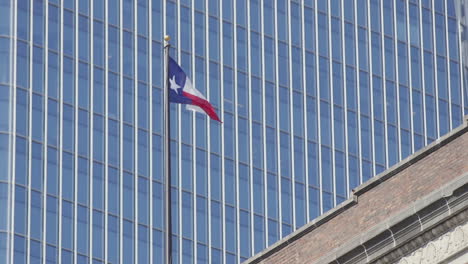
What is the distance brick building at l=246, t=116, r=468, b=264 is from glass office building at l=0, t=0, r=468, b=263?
7192 centimetres

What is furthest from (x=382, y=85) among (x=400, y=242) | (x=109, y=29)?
(x=400, y=242)

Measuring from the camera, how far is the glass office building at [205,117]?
131000mm

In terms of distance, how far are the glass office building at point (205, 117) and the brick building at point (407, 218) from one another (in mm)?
71923

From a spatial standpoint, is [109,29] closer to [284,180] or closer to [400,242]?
[284,180]

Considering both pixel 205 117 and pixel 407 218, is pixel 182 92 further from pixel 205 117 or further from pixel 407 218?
pixel 205 117

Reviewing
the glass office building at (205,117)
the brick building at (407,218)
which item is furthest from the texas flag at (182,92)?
the glass office building at (205,117)

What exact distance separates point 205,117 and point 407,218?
88.6 metres

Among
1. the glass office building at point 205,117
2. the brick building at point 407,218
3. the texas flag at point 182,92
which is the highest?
the glass office building at point 205,117

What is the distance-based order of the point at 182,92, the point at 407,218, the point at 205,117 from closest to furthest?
1. the point at 407,218
2. the point at 182,92
3. the point at 205,117

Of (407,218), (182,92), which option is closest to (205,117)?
(182,92)

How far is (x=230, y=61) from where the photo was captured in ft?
468

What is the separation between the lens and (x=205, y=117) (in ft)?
463

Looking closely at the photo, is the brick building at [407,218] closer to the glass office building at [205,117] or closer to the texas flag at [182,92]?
the texas flag at [182,92]

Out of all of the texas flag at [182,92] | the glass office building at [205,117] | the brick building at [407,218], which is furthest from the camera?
the glass office building at [205,117]
